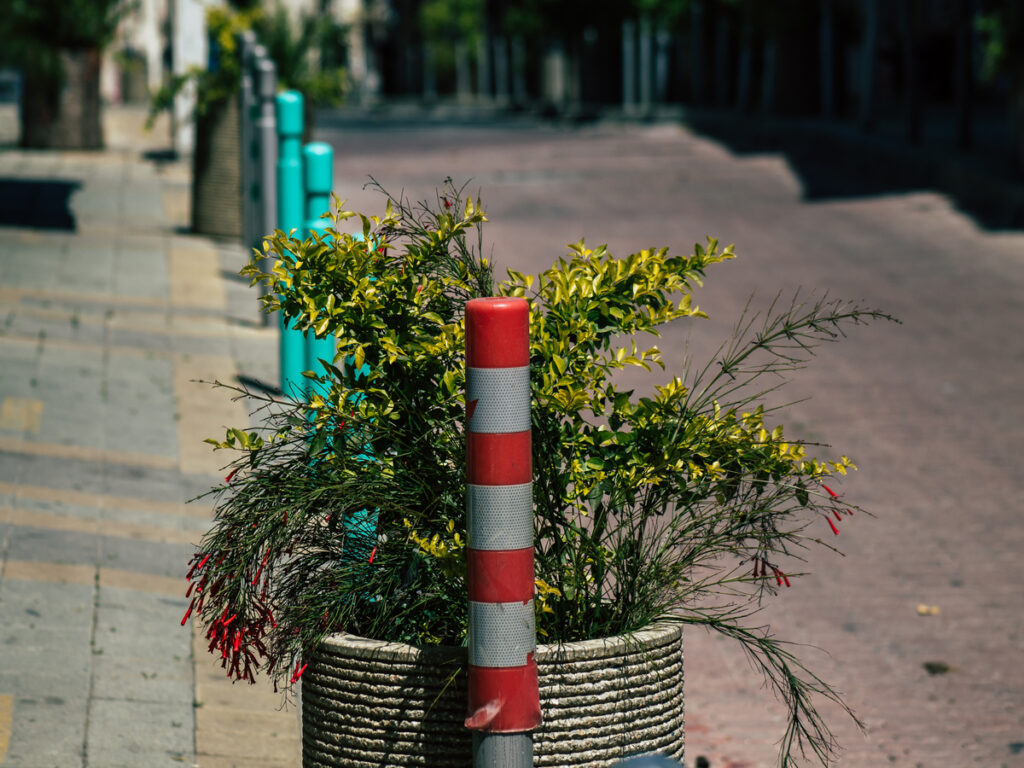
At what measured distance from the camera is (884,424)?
8.05 meters

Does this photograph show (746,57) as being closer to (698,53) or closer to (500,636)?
(698,53)

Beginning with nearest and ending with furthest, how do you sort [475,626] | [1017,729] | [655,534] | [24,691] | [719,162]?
[475,626], [655,534], [24,691], [1017,729], [719,162]

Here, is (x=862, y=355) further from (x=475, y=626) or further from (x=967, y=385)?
(x=475, y=626)

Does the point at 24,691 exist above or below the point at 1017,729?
above

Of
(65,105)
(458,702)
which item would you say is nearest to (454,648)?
(458,702)

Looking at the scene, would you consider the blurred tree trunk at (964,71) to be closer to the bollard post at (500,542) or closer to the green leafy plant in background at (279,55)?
the green leafy plant in background at (279,55)

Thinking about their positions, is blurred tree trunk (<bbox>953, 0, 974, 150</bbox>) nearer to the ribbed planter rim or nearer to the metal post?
the metal post

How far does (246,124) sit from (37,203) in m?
3.08

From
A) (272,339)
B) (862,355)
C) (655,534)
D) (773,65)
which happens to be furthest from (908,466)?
(773,65)

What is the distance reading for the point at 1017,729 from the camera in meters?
4.58

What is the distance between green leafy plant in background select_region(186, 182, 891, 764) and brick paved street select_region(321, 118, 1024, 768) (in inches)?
38.0

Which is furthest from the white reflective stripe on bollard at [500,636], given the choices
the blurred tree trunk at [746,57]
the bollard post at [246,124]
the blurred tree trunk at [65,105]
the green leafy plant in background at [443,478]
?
the blurred tree trunk at [746,57]

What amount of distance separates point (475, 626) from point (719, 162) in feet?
63.1

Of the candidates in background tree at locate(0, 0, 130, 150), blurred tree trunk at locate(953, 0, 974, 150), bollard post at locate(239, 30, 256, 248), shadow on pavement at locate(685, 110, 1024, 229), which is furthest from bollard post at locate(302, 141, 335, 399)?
blurred tree trunk at locate(953, 0, 974, 150)
